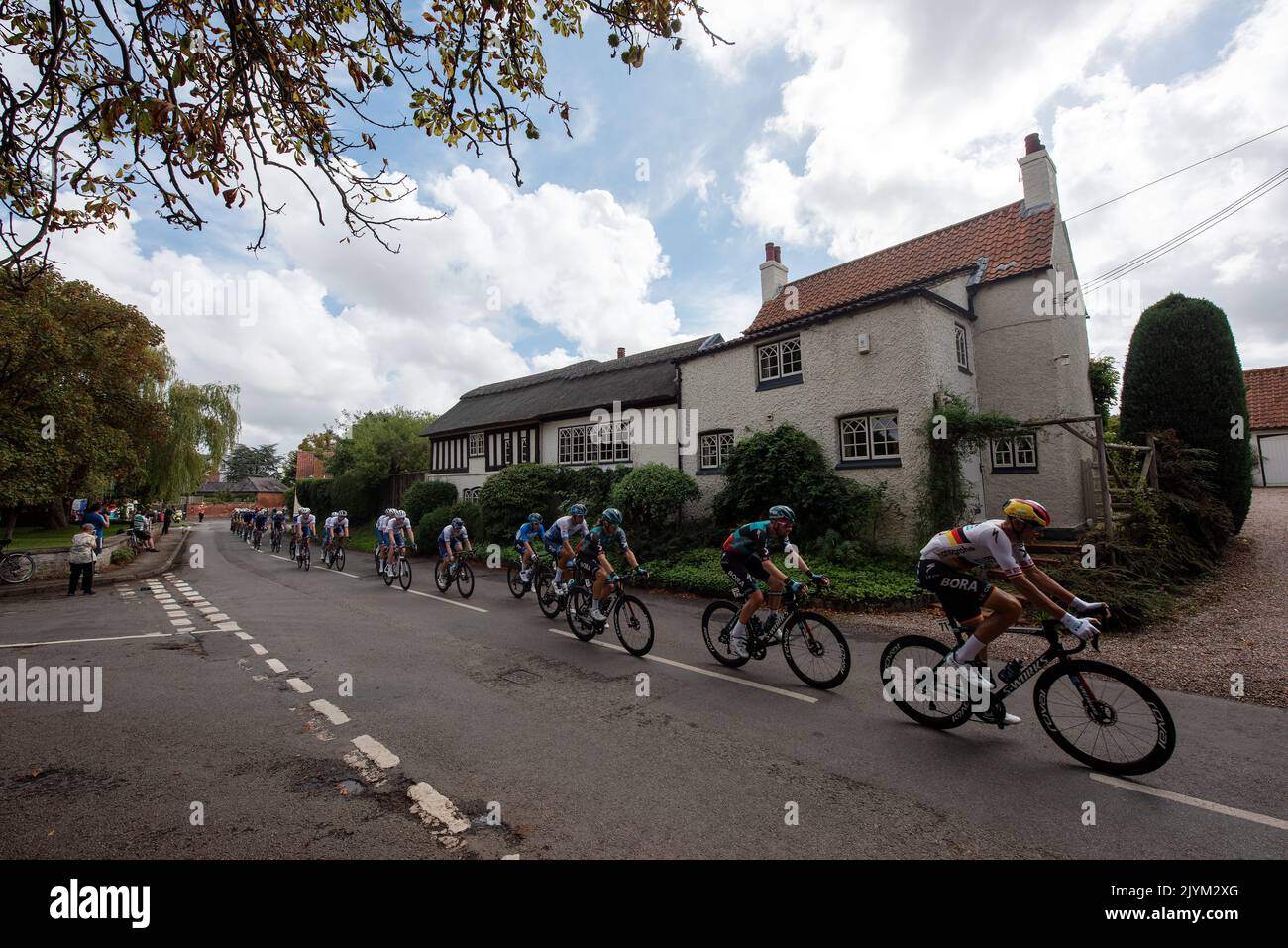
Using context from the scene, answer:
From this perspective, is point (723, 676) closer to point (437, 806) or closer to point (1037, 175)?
point (437, 806)

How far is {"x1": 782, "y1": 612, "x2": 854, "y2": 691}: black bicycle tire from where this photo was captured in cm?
581

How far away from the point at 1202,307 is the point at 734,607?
13.5 metres

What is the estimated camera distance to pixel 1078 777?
3.95 metres

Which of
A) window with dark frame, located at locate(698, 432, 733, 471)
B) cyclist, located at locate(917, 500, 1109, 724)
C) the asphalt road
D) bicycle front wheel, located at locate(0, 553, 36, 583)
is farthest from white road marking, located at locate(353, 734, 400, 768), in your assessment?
bicycle front wheel, located at locate(0, 553, 36, 583)

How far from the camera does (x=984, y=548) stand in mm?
4613

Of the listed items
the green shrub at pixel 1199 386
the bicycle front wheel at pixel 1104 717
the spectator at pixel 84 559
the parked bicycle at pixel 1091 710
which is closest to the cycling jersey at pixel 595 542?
the parked bicycle at pixel 1091 710

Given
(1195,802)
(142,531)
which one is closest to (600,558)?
(1195,802)

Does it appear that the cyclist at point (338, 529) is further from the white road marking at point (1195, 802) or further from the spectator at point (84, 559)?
the white road marking at point (1195, 802)

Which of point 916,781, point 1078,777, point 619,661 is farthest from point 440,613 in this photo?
point 1078,777

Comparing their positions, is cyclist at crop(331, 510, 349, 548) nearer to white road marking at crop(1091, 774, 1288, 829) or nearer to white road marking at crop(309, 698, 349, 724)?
white road marking at crop(309, 698, 349, 724)

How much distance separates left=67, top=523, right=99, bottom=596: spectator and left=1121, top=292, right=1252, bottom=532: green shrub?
2439cm

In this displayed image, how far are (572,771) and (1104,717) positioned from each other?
3903 mm
